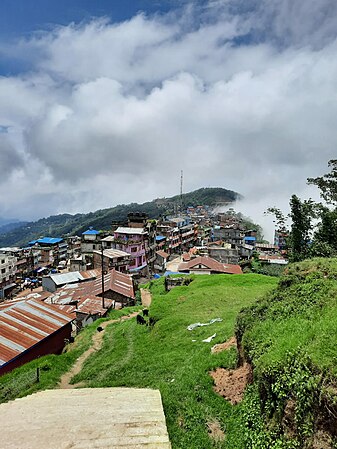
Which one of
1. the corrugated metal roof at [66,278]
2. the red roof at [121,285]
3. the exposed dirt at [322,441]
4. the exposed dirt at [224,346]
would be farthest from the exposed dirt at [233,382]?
the corrugated metal roof at [66,278]

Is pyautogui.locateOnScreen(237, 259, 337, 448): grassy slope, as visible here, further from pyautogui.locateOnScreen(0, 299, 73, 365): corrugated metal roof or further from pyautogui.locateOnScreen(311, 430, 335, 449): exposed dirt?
pyautogui.locateOnScreen(0, 299, 73, 365): corrugated metal roof

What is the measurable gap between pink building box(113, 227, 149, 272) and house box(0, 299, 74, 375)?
38.1 m

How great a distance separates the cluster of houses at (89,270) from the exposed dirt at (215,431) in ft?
52.6

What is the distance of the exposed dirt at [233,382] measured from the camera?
405 inches

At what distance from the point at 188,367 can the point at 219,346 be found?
261 cm

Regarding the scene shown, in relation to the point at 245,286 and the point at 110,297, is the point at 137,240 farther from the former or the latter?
the point at 245,286

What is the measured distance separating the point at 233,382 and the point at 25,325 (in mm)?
19517

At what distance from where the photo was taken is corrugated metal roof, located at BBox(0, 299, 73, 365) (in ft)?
70.1

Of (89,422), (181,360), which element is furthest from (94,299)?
(89,422)

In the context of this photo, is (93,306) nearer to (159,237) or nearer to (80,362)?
(80,362)

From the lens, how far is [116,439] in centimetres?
779

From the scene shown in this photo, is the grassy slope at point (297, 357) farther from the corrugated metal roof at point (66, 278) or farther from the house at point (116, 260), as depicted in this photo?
the house at point (116, 260)

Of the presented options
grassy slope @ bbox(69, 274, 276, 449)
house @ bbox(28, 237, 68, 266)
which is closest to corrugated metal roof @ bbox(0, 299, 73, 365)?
grassy slope @ bbox(69, 274, 276, 449)

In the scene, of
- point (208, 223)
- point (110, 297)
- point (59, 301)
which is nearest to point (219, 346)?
point (110, 297)
